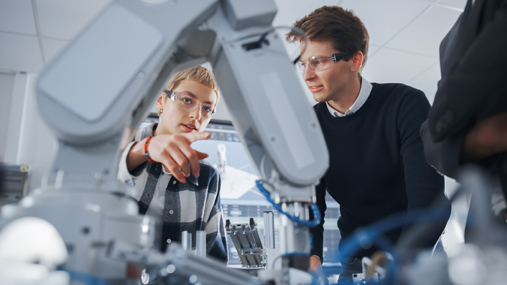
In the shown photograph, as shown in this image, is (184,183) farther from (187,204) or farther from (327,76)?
(327,76)

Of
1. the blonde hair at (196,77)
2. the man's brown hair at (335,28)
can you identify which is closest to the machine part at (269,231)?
the blonde hair at (196,77)

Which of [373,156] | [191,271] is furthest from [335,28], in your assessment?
[191,271]

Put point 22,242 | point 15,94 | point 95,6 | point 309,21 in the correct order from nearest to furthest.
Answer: point 22,242, point 309,21, point 95,6, point 15,94

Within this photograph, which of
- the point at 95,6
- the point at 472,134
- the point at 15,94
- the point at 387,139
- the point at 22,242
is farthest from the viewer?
the point at 15,94

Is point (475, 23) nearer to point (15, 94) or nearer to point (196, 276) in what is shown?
point (196, 276)

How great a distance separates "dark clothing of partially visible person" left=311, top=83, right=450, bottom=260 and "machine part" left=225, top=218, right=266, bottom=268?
1.64 feet

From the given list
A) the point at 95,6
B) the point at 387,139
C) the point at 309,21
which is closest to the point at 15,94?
the point at 95,6

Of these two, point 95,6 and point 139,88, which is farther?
point 95,6

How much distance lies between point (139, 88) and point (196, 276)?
0.33 m

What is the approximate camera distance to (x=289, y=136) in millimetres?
643

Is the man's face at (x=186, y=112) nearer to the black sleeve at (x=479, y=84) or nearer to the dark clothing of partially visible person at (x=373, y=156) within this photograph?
the dark clothing of partially visible person at (x=373, y=156)

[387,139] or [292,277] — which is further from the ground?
[387,139]

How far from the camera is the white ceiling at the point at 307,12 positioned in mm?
2588

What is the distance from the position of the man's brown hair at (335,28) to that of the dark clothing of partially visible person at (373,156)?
236mm
